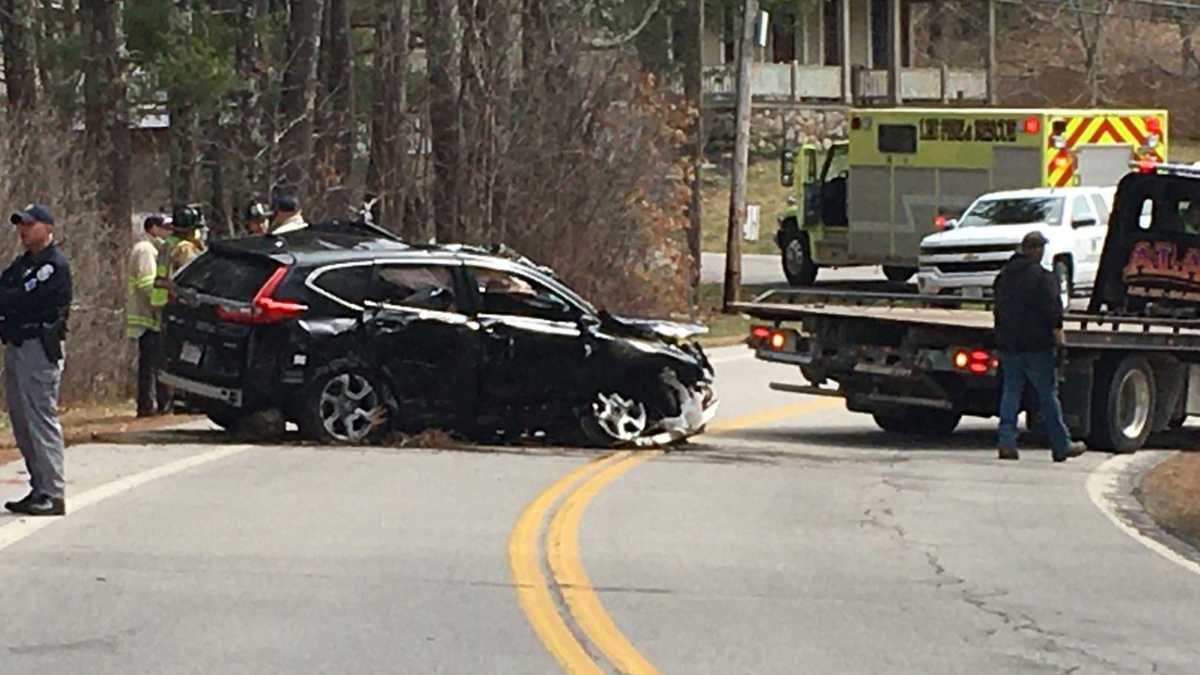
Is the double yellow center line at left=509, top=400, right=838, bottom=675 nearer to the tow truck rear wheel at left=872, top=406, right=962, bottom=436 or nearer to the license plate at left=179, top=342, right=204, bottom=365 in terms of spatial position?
the license plate at left=179, top=342, right=204, bottom=365

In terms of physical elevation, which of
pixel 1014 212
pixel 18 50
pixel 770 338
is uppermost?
pixel 18 50

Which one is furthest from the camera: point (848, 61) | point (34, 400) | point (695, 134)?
point (848, 61)

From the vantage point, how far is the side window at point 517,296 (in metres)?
18.0

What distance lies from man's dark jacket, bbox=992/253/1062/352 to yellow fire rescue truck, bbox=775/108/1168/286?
17.8 m

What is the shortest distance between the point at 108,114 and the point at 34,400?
701 inches

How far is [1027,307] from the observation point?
1783 centimetres

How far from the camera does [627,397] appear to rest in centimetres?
1838

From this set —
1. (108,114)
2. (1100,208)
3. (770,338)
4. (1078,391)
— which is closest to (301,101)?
(108,114)

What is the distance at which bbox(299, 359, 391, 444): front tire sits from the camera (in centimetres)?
1733

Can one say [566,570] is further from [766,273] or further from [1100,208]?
[766,273]

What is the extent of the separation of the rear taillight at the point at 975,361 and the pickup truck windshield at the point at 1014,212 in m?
17.0

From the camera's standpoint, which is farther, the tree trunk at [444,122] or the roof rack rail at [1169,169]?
the tree trunk at [444,122]

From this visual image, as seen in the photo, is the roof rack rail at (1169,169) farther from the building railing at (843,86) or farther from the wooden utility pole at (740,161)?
the building railing at (843,86)

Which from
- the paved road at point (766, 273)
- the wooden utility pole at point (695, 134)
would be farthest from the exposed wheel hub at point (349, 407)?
the paved road at point (766, 273)
